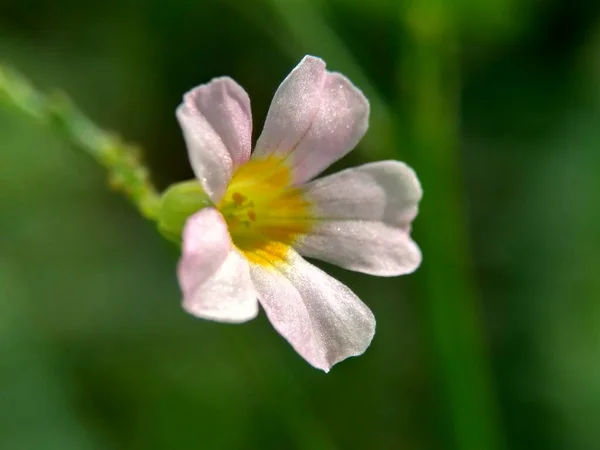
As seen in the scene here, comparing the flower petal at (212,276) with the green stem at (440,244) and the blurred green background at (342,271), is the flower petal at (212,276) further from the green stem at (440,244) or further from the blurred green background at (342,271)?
the green stem at (440,244)

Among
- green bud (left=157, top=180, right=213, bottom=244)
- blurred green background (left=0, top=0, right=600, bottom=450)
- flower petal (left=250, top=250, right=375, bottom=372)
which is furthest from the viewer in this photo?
blurred green background (left=0, top=0, right=600, bottom=450)

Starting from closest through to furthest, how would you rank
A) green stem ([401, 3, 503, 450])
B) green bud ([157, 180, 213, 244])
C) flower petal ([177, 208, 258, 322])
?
flower petal ([177, 208, 258, 322])
green bud ([157, 180, 213, 244])
green stem ([401, 3, 503, 450])

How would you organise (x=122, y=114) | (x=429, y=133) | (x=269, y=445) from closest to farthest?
(x=429, y=133) < (x=269, y=445) < (x=122, y=114)

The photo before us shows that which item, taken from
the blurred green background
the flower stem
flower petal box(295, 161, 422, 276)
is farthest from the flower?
the blurred green background

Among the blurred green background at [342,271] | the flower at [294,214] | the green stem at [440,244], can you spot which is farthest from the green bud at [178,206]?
the green stem at [440,244]

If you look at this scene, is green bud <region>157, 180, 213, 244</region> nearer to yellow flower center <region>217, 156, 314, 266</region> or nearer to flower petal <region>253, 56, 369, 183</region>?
yellow flower center <region>217, 156, 314, 266</region>

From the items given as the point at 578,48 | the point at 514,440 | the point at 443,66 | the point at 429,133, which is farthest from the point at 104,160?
the point at 578,48

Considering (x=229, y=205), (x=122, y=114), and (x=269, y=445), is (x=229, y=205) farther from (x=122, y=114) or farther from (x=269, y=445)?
(x=122, y=114)
